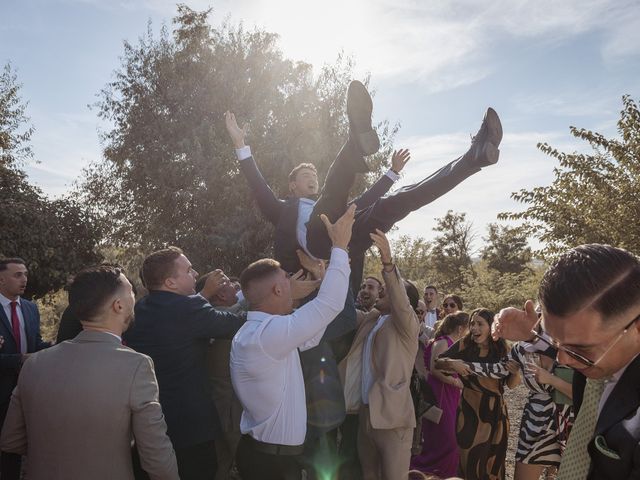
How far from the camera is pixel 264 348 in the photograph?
2748mm

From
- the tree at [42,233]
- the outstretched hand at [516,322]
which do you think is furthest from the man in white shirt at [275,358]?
the tree at [42,233]

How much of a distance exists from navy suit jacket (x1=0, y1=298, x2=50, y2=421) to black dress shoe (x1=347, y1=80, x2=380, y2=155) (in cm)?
351

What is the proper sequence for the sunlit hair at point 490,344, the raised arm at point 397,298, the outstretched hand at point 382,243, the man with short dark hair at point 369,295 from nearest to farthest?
the outstretched hand at point 382,243 < the raised arm at point 397,298 < the sunlit hair at point 490,344 < the man with short dark hair at point 369,295

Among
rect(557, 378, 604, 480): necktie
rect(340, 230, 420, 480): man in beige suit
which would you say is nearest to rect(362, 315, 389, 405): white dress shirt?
rect(340, 230, 420, 480): man in beige suit

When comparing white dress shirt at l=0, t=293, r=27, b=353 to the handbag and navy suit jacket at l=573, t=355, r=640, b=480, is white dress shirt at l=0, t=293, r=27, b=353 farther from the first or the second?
navy suit jacket at l=573, t=355, r=640, b=480

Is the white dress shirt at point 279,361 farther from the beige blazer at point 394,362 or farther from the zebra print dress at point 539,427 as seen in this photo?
the zebra print dress at point 539,427

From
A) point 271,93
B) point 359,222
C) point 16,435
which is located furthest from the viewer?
point 271,93

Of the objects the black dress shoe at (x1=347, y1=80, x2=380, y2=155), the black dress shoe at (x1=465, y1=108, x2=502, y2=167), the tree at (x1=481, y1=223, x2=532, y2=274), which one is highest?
the black dress shoe at (x1=347, y1=80, x2=380, y2=155)

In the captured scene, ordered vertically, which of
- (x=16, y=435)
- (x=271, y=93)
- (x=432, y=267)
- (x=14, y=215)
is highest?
(x=271, y=93)

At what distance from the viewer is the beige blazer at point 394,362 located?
3.87 meters

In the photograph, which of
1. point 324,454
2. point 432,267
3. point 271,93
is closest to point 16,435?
point 324,454

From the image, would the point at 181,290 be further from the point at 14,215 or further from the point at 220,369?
the point at 14,215

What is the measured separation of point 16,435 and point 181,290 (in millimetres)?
1223

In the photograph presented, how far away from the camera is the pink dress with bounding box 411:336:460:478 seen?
16.3 feet
